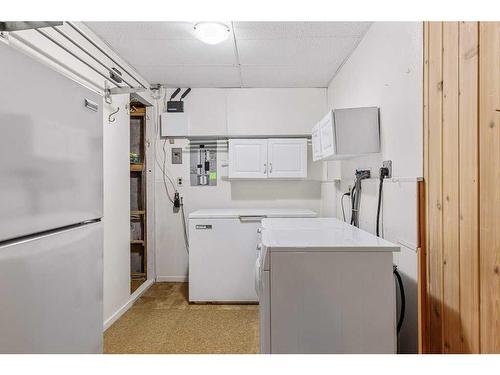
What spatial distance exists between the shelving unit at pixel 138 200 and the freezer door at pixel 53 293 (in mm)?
2825

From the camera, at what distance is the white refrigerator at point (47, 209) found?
783 millimetres

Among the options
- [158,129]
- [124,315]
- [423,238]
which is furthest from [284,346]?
[158,129]

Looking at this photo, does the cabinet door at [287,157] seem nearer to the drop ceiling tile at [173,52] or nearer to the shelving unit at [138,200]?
the drop ceiling tile at [173,52]

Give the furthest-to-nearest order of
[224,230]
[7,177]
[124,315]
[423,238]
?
[224,230], [124,315], [423,238], [7,177]

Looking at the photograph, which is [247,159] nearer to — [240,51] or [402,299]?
[240,51]

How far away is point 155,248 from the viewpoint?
3963 millimetres

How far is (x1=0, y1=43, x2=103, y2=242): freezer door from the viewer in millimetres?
772

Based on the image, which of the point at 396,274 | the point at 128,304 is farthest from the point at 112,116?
the point at 396,274

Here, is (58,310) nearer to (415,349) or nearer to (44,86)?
(44,86)

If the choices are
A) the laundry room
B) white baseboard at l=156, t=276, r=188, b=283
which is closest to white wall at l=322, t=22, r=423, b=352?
the laundry room

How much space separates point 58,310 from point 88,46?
7.12ft

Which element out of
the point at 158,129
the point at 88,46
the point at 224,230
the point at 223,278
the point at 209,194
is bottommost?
the point at 223,278

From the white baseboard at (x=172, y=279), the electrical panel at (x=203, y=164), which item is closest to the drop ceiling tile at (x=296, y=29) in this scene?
the electrical panel at (x=203, y=164)

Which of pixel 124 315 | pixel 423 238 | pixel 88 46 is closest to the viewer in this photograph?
pixel 423 238
